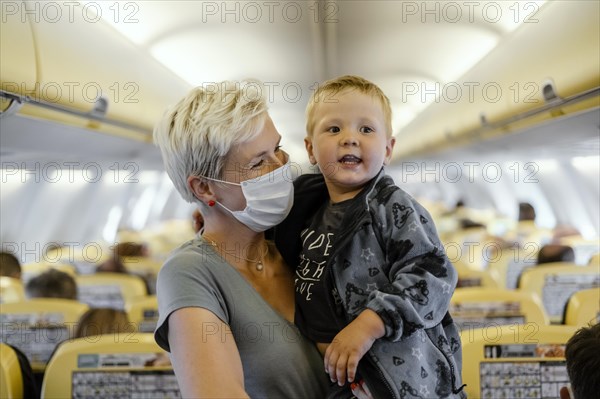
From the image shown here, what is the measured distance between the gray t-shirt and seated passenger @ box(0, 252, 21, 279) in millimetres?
4714

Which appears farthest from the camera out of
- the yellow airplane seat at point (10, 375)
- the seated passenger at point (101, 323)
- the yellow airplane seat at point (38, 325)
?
the yellow airplane seat at point (38, 325)

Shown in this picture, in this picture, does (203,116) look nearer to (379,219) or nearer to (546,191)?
(379,219)

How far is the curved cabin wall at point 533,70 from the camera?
12.1 ft

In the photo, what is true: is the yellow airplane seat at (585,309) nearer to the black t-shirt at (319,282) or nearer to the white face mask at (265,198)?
the black t-shirt at (319,282)

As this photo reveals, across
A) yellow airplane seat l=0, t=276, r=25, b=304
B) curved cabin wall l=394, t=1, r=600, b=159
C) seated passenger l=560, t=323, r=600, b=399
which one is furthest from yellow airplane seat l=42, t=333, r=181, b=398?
yellow airplane seat l=0, t=276, r=25, b=304

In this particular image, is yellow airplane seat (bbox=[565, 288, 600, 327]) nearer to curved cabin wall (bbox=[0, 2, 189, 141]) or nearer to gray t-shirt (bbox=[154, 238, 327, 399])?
gray t-shirt (bbox=[154, 238, 327, 399])

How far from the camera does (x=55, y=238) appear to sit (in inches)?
474

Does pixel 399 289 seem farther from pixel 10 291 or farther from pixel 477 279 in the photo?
pixel 10 291

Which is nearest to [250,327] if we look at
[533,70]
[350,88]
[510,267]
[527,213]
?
[350,88]

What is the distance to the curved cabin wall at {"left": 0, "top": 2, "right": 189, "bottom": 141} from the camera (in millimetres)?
3311

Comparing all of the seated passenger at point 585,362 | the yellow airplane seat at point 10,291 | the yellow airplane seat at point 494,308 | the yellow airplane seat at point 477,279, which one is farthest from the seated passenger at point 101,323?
the yellow airplane seat at point 477,279

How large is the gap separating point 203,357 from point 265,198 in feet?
1.73

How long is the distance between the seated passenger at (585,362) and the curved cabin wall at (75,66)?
7.80 ft

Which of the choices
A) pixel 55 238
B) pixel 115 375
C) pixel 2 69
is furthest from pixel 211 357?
pixel 55 238
